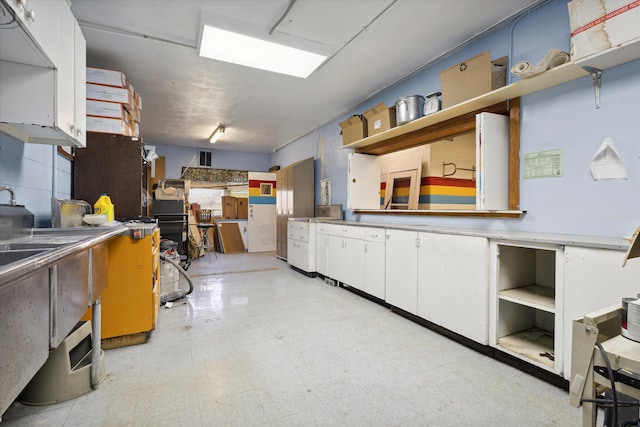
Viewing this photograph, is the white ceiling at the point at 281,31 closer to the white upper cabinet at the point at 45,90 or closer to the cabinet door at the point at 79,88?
the cabinet door at the point at 79,88

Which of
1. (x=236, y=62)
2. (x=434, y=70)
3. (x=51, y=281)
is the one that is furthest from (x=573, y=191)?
(x=236, y=62)

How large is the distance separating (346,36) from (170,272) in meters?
3.40

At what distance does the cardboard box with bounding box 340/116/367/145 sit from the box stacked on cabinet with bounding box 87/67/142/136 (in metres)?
2.76

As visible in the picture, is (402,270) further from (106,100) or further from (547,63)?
(106,100)

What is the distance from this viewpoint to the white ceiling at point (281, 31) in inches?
100

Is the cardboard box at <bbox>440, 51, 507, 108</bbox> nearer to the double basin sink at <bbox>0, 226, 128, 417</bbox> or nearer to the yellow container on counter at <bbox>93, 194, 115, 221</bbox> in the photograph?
the double basin sink at <bbox>0, 226, 128, 417</bbox>

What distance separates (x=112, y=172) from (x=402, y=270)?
133 inches

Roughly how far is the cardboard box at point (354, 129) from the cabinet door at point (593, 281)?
2.80 m

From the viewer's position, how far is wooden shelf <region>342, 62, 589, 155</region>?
7.05 ft

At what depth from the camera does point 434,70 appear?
136 inches

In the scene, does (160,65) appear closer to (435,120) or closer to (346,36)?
(346,36)


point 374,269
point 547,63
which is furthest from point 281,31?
point 374,269

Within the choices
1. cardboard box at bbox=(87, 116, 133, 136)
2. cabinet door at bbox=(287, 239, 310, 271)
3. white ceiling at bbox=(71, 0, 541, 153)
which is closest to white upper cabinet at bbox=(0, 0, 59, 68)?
white ceiling at bbox=(71, 0, 541, 153)

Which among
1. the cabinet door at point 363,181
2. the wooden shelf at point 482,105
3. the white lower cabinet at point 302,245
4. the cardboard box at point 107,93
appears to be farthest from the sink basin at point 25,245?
the white lower cabinet at point 302,245
